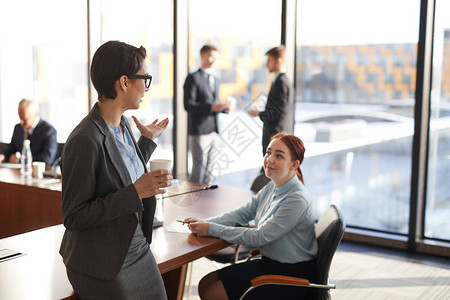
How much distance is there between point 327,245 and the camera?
7.95 ft

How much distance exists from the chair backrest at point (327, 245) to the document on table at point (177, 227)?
653mm

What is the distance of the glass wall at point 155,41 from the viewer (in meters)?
6.04

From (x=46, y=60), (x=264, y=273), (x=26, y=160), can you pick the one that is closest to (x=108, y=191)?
(x=264, y=273)

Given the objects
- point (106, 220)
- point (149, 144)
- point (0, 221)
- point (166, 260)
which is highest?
point (149, 144)

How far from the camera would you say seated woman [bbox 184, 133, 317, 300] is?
2578 millimetres

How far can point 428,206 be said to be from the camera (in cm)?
478

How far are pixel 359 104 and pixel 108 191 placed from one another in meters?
3.62

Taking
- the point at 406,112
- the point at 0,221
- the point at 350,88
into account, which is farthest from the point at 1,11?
the point at 406,112

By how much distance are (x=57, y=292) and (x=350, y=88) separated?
3715 mm

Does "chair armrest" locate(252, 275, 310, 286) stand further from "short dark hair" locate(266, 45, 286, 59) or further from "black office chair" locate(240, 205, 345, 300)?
"short dark hair" locate(266, 45, 286, 59)

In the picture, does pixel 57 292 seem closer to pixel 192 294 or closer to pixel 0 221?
pixel 192 294

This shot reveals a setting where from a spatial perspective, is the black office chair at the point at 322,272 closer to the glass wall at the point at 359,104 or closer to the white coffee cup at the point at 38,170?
the white coffee cup at the point at 38,170

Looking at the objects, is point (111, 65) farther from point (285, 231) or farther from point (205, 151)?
point (205, 151)

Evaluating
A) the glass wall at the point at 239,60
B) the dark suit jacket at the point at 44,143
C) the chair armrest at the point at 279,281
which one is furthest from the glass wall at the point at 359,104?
the chair armrest at the point at 279,281
